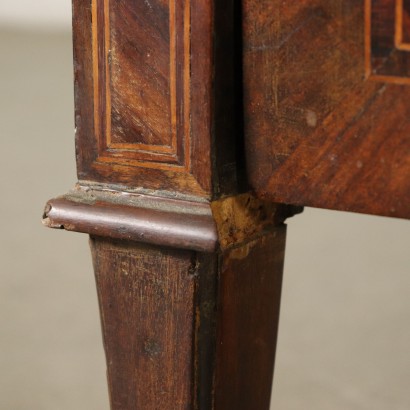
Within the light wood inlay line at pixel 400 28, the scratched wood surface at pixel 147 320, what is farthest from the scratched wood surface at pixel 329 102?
the scratched wood surface at pixel 147 320

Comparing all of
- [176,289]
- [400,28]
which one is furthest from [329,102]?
[176,289]

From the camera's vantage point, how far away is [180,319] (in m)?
0.76

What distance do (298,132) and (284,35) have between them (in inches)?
2.7

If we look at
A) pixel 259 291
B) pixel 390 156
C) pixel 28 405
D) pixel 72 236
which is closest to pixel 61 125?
pixel 72 236

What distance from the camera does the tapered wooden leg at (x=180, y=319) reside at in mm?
752

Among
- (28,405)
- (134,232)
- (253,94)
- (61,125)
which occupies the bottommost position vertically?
(28,405)

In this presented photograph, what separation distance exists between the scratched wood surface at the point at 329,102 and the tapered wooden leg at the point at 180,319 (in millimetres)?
92

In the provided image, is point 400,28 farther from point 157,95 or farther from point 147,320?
point 147,320

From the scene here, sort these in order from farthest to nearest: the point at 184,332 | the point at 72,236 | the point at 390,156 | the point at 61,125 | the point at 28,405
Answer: the point at 61,125 < the point at 72,236 < the point at 28,405 < the point at 184,332 < the point at 390,156

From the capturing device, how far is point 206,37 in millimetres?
685

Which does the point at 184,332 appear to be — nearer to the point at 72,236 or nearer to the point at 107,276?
the point at 107,276

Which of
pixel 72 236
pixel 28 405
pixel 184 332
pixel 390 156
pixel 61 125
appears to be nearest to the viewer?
pixel 390 156

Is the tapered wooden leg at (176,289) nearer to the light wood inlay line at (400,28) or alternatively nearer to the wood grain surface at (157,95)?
the wood grain surface at (157,95)

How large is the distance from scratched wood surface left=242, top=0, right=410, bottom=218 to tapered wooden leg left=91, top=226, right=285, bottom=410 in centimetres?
9
